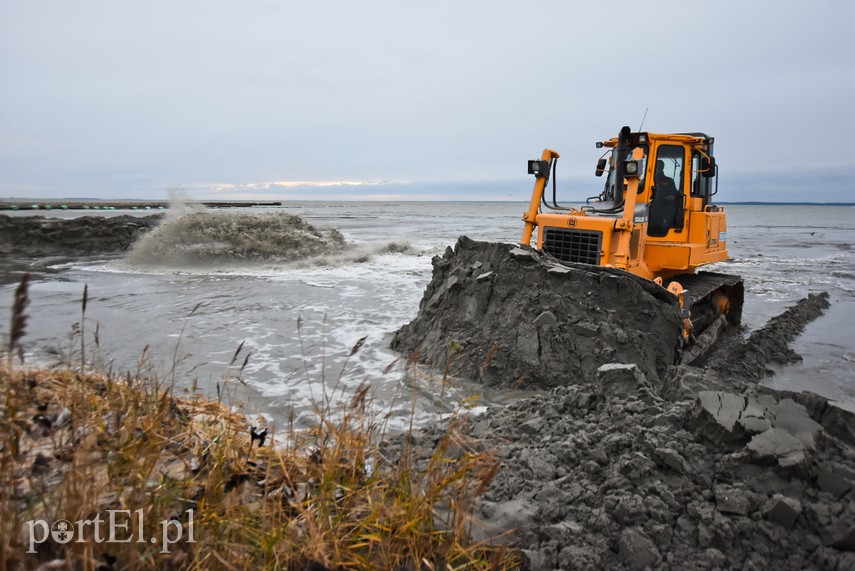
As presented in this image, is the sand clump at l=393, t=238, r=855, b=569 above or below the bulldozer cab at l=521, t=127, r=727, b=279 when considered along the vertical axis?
below

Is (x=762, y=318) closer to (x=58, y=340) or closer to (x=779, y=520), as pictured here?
(x=779, y=520)

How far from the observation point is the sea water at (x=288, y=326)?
5.43m

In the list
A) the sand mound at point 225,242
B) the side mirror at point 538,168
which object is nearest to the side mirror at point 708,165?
the side mirror at point 538,168

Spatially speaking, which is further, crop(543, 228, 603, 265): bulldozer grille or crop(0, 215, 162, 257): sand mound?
crop(0, 215, 162, 257): sand mound

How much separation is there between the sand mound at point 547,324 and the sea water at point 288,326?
16.9 inches

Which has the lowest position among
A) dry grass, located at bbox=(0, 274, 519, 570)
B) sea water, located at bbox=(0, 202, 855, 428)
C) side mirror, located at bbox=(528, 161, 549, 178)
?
sea water, located at bbox=(0, 202, 855, 428)

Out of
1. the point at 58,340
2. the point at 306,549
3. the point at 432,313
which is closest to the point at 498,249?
the point at 432,313

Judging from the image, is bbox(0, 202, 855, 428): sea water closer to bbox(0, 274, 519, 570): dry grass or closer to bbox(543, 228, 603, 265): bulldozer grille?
bbox(0, 274, 519, 570): dry grass

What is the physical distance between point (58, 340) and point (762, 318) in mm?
11841

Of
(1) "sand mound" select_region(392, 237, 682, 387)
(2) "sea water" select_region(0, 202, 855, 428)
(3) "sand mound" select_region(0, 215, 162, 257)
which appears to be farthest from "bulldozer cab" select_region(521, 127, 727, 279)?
(3) "sand mound" select_region(0, 215, 162, 257)

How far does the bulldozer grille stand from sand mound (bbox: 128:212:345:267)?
11.5m

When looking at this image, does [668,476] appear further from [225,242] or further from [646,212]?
[225,242]

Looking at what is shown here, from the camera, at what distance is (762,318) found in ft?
33.0

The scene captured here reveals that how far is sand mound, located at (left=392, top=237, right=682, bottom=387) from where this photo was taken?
5797mm
